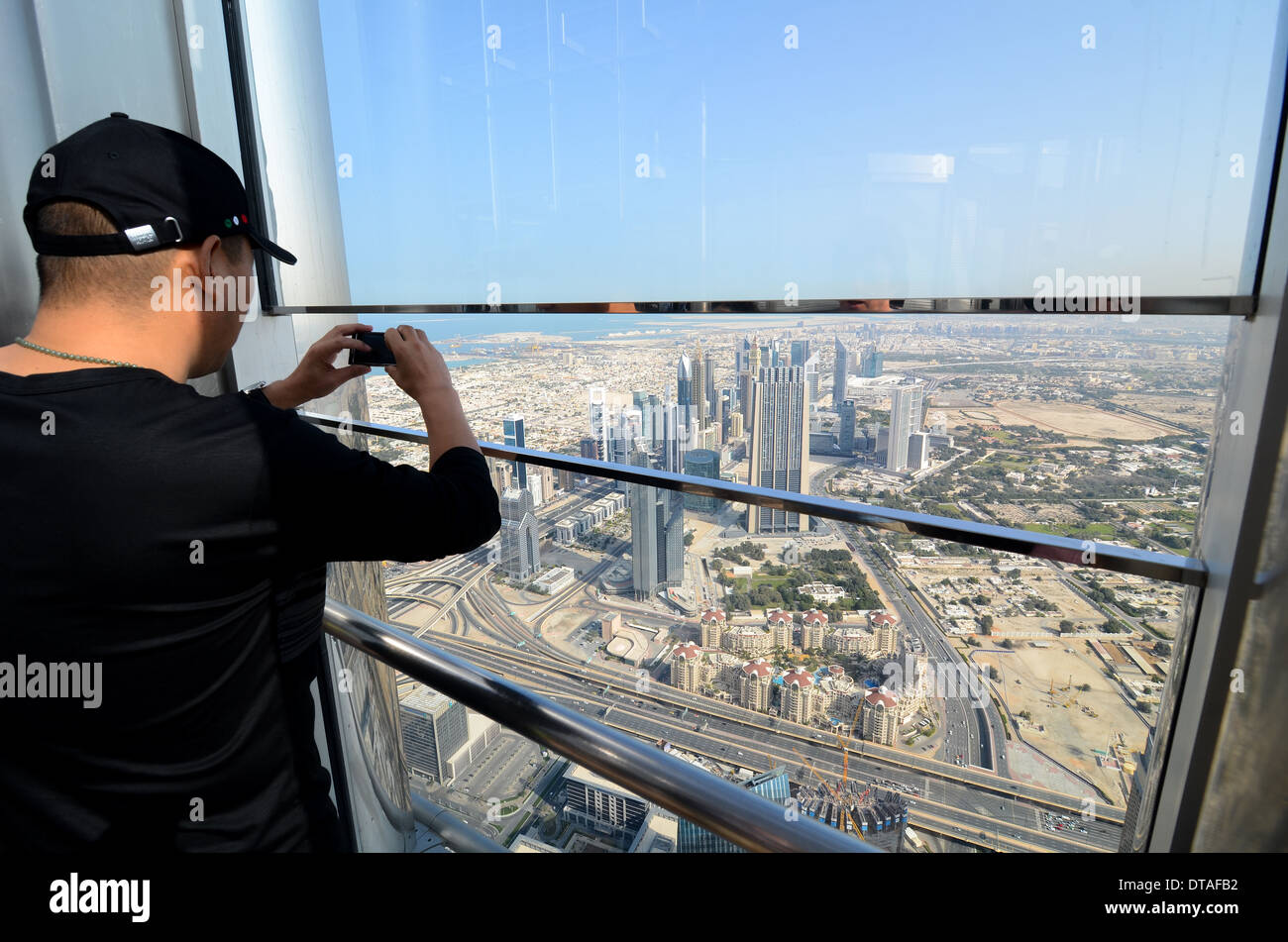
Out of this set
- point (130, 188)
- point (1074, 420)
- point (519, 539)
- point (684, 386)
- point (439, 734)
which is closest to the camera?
point (130, 188)

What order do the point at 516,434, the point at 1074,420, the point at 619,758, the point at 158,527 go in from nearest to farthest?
the point at 158,527
the point at 619,758
the point at 1074,420
the point at 516,434

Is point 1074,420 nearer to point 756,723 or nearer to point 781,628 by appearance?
point 781,628

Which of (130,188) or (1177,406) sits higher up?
(130,188)

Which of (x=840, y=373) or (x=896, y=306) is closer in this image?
(x=896, y=306)

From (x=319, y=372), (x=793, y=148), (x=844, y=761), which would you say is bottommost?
(x=844, y=761)

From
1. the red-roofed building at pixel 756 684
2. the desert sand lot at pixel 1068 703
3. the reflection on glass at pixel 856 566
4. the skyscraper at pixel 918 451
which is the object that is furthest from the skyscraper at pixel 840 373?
the red-roofed building at pixel 756 684

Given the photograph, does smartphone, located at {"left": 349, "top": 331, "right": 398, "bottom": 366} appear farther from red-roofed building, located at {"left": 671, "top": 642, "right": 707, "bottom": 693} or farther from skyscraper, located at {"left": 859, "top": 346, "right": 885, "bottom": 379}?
red-roofed building, located at {"left": 671, "top": 642, "right": 707, "bottom": 693}

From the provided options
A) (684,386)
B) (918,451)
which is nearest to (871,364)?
(918,451)
